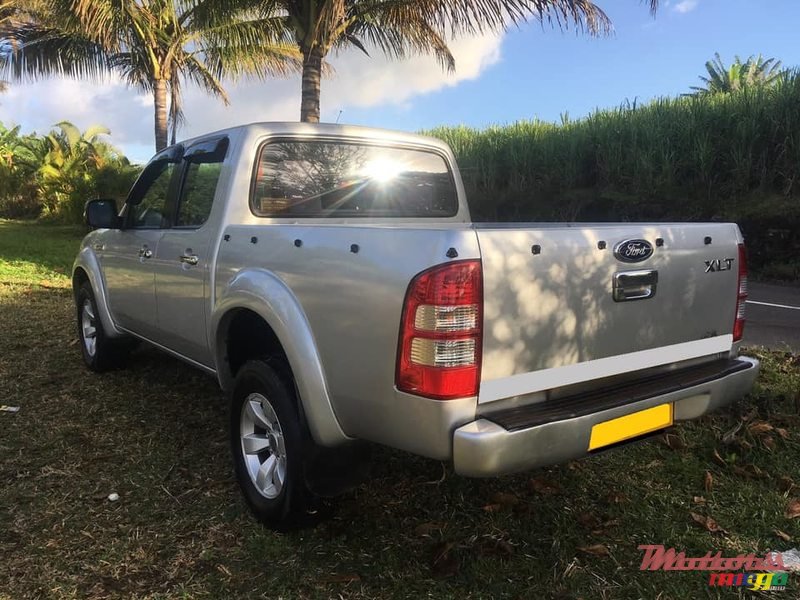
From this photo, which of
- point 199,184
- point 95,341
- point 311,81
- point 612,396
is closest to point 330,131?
point 199,184

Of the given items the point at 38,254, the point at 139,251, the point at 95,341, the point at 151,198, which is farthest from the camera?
the point at 38,254

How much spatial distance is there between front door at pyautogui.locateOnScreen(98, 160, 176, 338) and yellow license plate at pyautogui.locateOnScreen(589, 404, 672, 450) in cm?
278

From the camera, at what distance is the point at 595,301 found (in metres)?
2.38

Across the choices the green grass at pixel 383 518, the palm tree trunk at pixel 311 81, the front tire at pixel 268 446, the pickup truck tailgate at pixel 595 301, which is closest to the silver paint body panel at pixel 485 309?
the pickup truck tailgate at pixel 595 301

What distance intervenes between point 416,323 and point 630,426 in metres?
0.94

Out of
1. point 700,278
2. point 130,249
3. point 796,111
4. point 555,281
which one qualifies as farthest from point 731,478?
point 796,111

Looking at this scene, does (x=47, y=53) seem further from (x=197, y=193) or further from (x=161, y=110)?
(x=197, y=193)

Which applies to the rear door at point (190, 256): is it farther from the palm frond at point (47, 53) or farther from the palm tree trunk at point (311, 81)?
the palm frond at point (47, 53)

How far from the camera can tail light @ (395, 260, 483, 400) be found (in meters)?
2.08

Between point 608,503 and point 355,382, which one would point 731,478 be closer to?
point 608,503

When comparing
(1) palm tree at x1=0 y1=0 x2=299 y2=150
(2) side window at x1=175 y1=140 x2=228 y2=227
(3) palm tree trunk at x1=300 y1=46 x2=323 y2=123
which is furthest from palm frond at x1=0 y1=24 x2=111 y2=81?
(2) side window at x1=175 y1=140 x2=228 y2=227

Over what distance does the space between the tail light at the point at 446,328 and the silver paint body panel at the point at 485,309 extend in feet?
0.12

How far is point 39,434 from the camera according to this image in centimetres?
398

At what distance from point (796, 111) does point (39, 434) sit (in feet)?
42.1
